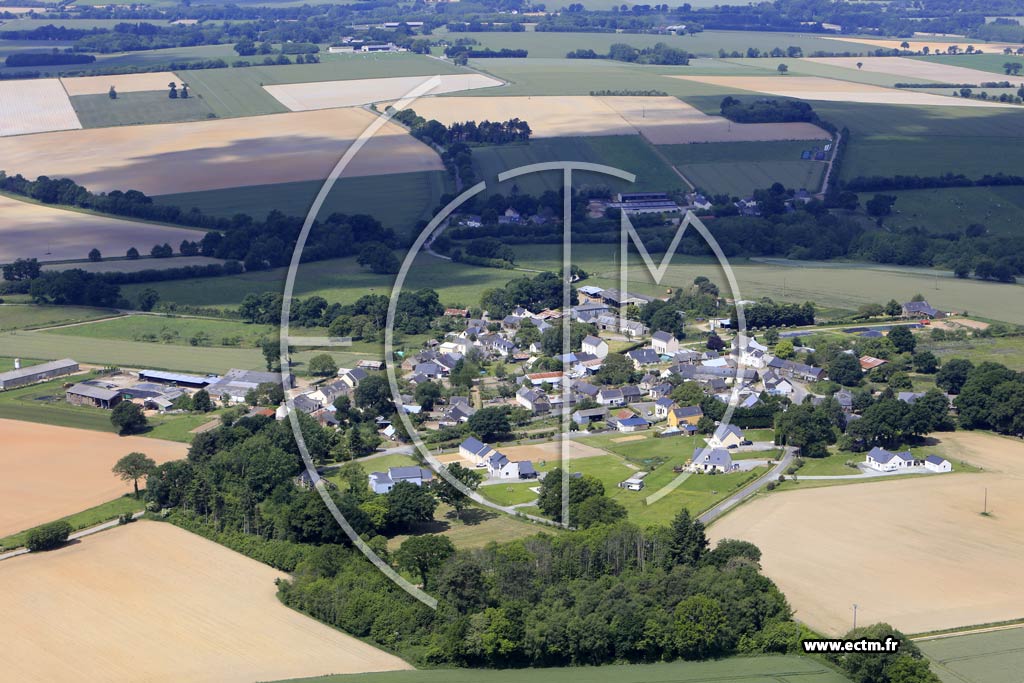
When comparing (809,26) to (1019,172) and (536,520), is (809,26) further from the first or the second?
(536,520)

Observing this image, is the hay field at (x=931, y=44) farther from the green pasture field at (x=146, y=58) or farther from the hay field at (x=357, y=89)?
the green pasture field at (x=146, y=58)

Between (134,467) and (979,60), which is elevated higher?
(979,60)

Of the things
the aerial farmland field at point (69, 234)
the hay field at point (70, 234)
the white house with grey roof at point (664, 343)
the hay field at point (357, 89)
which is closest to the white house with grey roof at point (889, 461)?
the white house with grey roof at point (664, 343)

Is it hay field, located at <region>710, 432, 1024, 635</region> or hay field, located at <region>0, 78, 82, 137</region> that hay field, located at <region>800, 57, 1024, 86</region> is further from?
hay field, located at <region>710, 432, 1024, 635</region>

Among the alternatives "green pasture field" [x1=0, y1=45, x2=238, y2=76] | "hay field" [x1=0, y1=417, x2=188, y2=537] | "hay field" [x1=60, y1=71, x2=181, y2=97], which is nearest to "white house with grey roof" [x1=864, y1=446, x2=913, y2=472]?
"hay field" [x1=0, y1=417, x2=188, y2=537]

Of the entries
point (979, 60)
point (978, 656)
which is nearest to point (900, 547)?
point (978, 656)

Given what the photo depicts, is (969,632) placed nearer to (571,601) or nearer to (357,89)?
(571,601)
